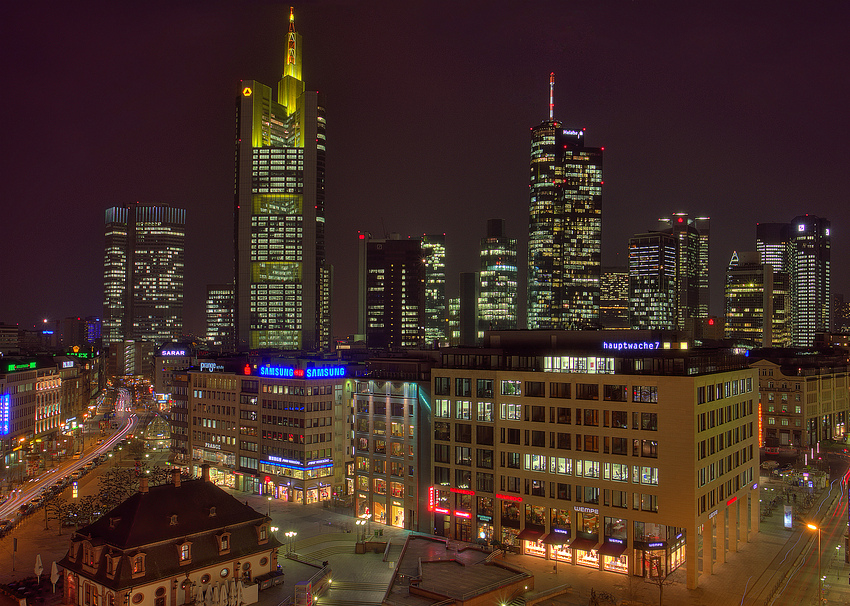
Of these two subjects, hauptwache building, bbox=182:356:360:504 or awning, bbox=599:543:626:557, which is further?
hauptwache building, bbox=182:356:360:504

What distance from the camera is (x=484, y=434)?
90250mm

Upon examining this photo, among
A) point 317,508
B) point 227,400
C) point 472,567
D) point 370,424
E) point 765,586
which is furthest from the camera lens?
point 227,400

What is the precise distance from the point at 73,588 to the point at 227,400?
2557 inches

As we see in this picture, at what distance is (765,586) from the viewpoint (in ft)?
243

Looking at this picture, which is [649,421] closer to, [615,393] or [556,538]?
[615,393]

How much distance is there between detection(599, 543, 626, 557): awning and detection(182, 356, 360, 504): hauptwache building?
54031mm

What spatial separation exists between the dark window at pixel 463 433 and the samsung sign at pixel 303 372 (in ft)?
120

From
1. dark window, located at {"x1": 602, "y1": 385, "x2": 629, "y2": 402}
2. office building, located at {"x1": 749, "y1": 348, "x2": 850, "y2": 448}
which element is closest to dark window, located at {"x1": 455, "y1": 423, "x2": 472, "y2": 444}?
dark window, located at {"x1": 602, "y1": 385, "x2": 629, "y2": 402}

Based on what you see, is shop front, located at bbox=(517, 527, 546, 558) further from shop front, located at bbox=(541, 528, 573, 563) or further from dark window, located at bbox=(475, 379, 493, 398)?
dark window, located at bbox=(475, 379, 493, 398)

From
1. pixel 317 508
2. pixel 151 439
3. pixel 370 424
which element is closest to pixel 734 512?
pixel 370 424

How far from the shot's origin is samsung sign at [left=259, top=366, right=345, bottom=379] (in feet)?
396

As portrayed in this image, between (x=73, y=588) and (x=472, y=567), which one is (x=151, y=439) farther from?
(x=472, y=567)

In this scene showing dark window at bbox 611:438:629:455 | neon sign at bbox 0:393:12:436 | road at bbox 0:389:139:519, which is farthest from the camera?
neon sign at bbox 0:393:12:436

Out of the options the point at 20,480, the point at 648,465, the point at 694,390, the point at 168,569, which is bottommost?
the point at 20,480
